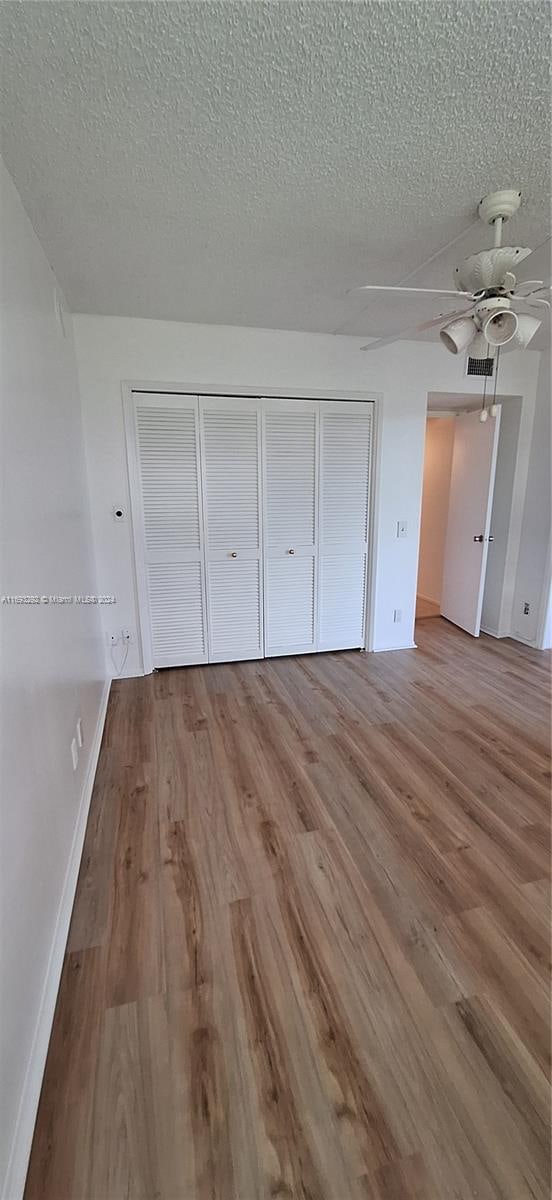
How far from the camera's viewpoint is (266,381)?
3.22 meters

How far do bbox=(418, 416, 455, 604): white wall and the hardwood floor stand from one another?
3.04 meters

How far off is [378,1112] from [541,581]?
3.81 m

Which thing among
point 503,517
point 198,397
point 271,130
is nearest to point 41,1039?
point 271,130

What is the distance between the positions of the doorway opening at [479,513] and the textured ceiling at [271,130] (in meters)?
1.79

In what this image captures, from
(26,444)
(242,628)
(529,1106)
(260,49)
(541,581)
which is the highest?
(260,49)

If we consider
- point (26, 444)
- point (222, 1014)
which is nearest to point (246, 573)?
point (26, 444)

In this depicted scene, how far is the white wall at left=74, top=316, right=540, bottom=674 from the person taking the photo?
296cm

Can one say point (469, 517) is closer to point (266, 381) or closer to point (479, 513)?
point (479, 513)

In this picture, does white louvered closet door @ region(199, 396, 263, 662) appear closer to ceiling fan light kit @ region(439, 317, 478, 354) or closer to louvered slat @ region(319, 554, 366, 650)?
louvered slat @ region(319, 554, 366, 650)

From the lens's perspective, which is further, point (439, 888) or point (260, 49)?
point (439, 888)

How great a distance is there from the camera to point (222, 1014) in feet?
4.04

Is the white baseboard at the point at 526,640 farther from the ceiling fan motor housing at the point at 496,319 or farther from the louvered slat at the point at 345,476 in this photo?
the ceiling fan motor housing at the point at 496,319

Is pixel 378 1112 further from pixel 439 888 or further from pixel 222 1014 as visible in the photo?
pixel 439 888

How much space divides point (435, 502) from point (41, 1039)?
531 centimetres
